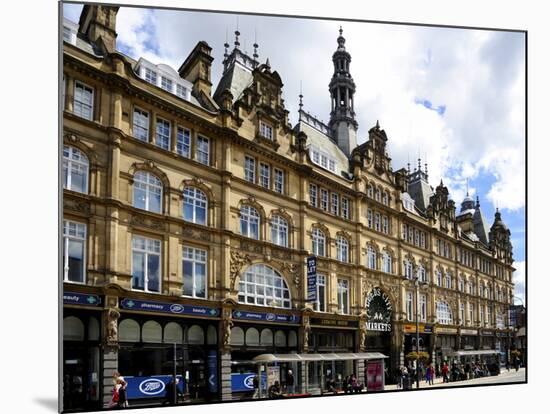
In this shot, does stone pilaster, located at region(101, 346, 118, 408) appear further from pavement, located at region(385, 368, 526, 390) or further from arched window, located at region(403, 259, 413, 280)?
arched window, located at region(403, 259, 413, 280)

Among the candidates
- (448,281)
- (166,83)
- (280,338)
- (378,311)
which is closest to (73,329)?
(280,338)

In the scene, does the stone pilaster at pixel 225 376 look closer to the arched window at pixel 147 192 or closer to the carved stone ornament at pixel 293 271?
the carved stone ornament at pixel 293 271

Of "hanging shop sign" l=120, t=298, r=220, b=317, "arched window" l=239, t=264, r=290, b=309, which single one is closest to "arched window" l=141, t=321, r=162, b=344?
"hanging shop sign" l=120, t=298, r=220, b=317

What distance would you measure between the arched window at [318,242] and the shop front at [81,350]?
851 cm

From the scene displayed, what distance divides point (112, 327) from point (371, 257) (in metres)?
11.2

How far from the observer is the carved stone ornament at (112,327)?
13852 mm

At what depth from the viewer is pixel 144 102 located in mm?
15781

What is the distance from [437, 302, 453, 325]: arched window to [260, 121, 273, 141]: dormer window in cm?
1195

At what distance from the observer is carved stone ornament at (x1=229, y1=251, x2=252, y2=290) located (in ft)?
56.6

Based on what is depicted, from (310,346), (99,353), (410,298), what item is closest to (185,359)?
(99,353)

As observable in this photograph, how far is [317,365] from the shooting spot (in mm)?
18000

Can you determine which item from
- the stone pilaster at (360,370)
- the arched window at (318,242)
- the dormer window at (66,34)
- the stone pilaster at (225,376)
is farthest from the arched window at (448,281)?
the dormer window at (66,34)

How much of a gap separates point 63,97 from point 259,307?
28.5 feet

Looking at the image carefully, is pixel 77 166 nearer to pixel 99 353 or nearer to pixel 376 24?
pixel 99 353
